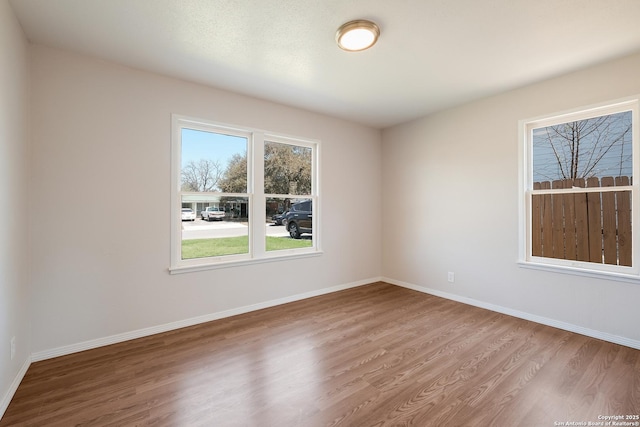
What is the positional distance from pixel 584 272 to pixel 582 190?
0.84 metres

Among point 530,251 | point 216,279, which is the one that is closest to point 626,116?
point 530,251

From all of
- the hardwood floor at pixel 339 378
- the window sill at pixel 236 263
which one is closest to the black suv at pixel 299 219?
the window sill at pixel 236 263

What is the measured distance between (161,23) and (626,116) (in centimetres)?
419

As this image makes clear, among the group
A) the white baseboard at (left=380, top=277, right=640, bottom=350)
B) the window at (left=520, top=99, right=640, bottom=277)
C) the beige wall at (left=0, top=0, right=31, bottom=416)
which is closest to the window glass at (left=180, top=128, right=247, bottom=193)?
the beige wall at (left=0, top=0, right=31, bottom=416)

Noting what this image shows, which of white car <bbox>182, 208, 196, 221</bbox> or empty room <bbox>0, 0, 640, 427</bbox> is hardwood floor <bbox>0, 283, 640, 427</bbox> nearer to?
empty room <bbox>0, 0, 640, 427</bbox>

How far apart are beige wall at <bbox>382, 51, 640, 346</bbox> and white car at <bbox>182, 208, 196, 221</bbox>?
3113 millimetres

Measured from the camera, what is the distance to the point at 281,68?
2820mm

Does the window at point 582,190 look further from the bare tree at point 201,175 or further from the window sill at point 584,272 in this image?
the bare tree at point 201,175

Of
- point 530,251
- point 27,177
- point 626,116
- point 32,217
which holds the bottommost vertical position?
point 530,251

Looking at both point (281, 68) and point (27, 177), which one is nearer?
point (27, 177)

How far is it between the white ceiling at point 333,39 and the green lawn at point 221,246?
5.87 ft

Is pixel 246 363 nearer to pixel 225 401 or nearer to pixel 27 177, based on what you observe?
pixel 225 401

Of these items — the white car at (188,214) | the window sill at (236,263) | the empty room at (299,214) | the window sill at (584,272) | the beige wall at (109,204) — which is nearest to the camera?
the empty room at (299,214)

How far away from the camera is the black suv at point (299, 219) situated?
13.3 feet
